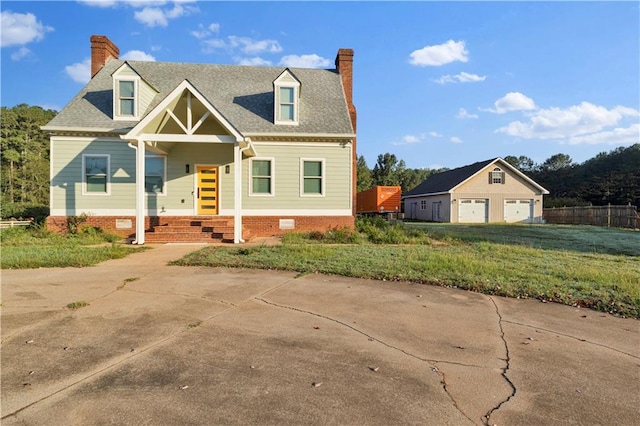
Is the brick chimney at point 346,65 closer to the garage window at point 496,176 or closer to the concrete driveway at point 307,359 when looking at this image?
the concrete driveway at point 307,359

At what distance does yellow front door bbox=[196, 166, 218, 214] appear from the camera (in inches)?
623

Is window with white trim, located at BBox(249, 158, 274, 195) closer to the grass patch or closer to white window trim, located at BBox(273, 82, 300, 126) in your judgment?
white window trim, located at BBox(273, 82, 300, 126)

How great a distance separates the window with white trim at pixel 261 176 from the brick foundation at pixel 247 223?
1.15 m

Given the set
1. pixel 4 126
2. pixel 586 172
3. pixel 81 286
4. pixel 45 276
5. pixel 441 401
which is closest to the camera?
pixel 441 401

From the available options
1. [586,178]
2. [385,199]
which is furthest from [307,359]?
[586,178]

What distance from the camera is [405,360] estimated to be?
3736 millimetres

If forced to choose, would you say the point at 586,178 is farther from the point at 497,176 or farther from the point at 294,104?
the point at 294,104

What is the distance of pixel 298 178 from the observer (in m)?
16.0

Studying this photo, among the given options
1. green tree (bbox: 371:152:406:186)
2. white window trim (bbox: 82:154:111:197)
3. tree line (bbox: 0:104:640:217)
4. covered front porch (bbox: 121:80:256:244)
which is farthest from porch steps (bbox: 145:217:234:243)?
green tree (bbox: 371:152:406:186)

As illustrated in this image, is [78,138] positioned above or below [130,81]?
below

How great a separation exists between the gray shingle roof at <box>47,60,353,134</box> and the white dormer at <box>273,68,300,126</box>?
0.37 m

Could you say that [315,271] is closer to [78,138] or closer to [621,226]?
[78,138]

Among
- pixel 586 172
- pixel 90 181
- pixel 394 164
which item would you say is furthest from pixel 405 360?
pixel 586 172

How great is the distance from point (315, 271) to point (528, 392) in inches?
212
